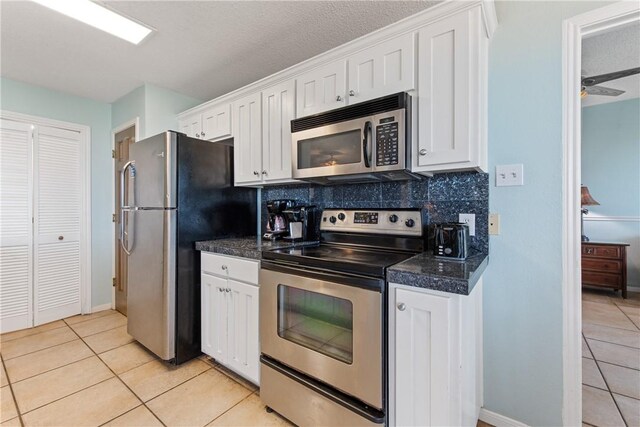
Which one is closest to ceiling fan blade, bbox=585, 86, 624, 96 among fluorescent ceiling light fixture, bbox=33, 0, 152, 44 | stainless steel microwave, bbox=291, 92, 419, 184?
stainless steel microwave, bbox=291, 92, 419, 184

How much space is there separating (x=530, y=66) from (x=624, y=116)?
3.83 m

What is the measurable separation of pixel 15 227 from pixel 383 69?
12.1 feet

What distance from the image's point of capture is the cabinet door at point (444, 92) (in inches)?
54.6

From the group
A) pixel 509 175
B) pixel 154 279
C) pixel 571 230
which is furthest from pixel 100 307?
pixel 571 230

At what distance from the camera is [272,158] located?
220cm

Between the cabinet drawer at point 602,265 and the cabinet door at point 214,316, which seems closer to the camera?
the cabinet door at point 214,316

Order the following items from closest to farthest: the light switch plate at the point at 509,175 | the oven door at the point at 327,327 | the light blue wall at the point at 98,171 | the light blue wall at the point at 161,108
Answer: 1. the oven door at the point at 327,327
2. the light switch plate at the point at 509,175
3. the light blue wall at the point at 161,108
4. the light blue wall at the point at 98,171

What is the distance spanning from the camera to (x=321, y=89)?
6.15 feet

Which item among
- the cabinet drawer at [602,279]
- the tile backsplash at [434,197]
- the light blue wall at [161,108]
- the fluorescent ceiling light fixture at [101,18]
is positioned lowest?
the cabinet drawer at [602,279]

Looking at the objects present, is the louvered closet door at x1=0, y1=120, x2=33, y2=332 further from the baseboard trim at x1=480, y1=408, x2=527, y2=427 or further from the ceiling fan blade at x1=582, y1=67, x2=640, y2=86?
the ceiling fan blade at x1=582, y1=67, x2=640, y2=86

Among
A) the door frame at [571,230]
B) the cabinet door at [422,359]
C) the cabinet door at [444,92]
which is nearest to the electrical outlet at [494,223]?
the door frame at [571,230]

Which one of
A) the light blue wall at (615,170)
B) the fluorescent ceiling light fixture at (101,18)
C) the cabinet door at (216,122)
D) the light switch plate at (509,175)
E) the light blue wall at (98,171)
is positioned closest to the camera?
the light switch plate at (509,175)

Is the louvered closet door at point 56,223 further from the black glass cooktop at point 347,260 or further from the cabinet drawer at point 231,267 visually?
the black glass cooktop at point 347,260

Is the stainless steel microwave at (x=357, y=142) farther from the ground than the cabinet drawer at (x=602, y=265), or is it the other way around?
the stainless steel microwave at (x=357, y=142)
